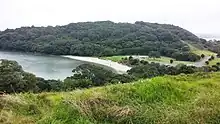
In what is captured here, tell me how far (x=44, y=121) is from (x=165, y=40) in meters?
81.3

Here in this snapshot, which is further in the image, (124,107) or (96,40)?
(96,40)

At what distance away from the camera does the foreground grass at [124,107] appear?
4207 mm

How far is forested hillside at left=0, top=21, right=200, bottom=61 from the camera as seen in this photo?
73875 millimetres

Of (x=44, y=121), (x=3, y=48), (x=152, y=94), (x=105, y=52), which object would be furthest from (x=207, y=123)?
(x=3, y=48)

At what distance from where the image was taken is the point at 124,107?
14.5 ft

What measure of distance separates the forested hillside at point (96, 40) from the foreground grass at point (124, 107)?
→ 5947 centimetres

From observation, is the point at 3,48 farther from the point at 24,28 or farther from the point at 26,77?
the point at 26,77

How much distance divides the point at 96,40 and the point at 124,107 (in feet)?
263

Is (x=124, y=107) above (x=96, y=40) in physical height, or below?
below

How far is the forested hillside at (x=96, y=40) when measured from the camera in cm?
7388

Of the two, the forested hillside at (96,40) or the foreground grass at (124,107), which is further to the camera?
the forested hillside at (96,40)

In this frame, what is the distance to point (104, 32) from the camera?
8975cm

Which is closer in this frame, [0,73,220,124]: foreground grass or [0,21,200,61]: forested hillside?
[0,73,220,124]: foreground grass

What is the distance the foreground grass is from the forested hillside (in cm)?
5947
